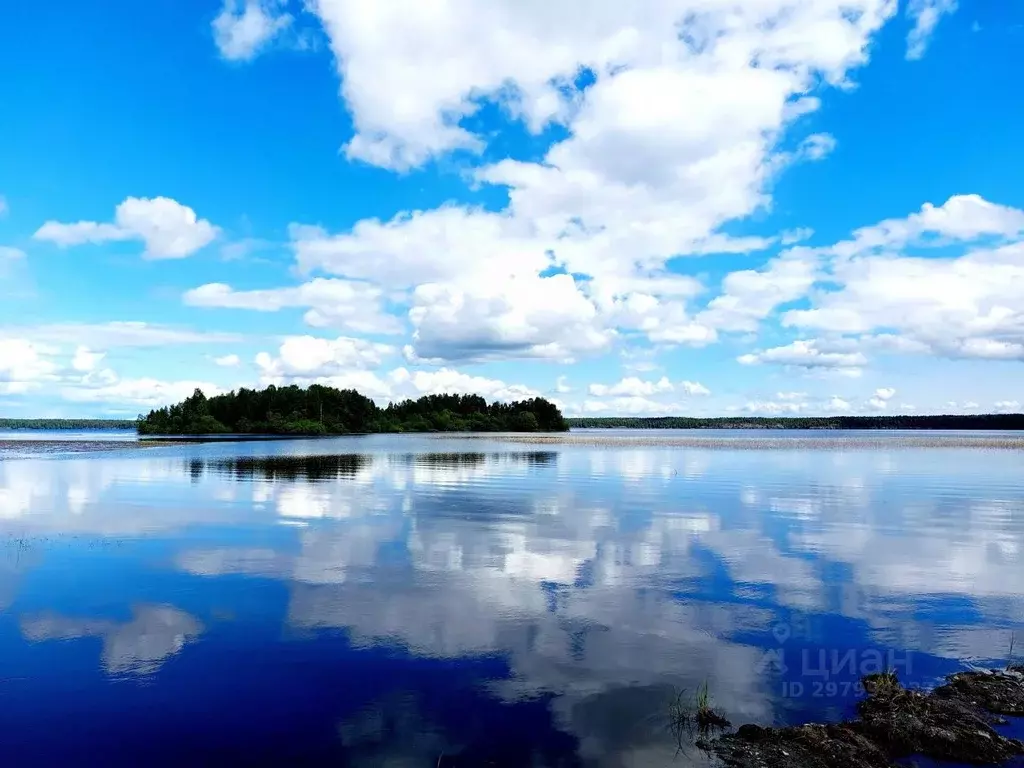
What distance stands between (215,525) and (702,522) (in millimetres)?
22209

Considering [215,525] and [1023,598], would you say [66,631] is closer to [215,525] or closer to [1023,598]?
[215,525]

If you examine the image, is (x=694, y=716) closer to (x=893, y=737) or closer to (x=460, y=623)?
(x=893, y=737)

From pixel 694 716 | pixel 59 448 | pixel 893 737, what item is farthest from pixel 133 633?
pixel 59 448

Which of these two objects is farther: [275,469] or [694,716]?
[275,469]

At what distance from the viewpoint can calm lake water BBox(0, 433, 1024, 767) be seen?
35.6 feet

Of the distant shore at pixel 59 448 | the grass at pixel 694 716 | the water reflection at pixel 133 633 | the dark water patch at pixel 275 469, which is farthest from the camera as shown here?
the distant shore at pixel 59 448

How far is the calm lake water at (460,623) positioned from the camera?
10859mm

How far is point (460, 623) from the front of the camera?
16.2 meters

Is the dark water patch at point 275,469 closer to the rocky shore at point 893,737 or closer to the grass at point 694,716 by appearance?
the grass at point 694,716

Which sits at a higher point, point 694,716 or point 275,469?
point 275,469

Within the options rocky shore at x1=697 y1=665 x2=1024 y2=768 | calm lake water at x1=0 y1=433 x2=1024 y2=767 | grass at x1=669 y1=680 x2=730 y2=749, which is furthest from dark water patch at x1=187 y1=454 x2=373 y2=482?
rocky shore at x1=697 y1=665 x2=1024 y2=768

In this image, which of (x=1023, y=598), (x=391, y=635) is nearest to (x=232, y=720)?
(x=391, y=635)

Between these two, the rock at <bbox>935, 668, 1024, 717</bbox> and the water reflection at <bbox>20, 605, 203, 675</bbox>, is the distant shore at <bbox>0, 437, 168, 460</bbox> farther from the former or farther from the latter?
the rock at <bbox>935, 668, 1024, 717</bbox>

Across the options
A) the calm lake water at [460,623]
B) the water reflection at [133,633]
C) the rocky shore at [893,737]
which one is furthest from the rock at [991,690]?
the water reflection at [133,633]
